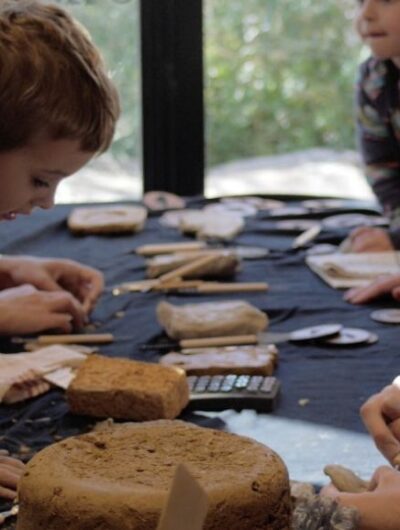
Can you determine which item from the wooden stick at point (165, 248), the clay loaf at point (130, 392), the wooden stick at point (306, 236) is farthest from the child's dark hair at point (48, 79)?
the wooden stick at point (306, 236)

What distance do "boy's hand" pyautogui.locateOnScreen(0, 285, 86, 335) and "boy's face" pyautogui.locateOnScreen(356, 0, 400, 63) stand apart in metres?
1.00

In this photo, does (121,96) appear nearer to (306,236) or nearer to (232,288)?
(306,236)

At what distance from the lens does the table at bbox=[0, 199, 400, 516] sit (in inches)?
64.2

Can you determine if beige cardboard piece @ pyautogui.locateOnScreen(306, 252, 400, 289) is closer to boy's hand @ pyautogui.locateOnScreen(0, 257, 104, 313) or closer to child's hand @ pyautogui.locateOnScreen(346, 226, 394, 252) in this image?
child's hand @ pyautogui.locateOnScreen(346, 226, 394, 252)

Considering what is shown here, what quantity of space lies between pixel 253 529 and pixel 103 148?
3.07ft

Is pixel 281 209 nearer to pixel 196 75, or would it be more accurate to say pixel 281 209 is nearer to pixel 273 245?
pixel 273 245

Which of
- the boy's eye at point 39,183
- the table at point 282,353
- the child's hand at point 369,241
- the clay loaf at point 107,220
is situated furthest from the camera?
the clay loaf at point 107,220

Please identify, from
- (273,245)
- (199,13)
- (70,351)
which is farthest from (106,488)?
(199,13)

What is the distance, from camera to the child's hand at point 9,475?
142 centimetres

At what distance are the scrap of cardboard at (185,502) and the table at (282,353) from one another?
66 cm

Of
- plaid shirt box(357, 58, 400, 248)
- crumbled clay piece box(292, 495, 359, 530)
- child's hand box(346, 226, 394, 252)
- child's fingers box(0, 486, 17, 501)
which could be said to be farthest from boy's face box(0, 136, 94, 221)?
plaid shirt box(357, 58, 400, 248)

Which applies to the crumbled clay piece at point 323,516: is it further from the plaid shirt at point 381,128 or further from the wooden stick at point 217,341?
the plaid shirt at point 381,128

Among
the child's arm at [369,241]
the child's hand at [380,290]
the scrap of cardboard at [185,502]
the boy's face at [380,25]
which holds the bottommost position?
the child's hand at [380,290]

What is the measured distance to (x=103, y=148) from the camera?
1.93 meters
